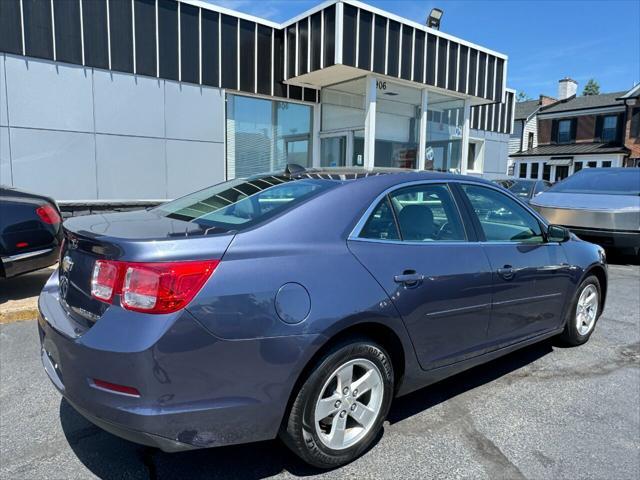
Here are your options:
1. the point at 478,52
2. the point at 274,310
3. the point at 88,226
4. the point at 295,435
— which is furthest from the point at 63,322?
the point at 478,52

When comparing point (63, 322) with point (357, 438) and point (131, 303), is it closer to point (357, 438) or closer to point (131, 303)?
point (131, 303)

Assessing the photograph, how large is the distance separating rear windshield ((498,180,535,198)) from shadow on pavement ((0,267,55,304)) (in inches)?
411

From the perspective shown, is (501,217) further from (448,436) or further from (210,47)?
(210,47)

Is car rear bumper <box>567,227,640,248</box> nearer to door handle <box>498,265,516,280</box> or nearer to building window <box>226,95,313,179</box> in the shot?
door handle <box>498,265,516,280</box>

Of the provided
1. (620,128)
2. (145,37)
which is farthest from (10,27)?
(620,128)

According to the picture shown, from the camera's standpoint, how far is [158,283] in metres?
2.11

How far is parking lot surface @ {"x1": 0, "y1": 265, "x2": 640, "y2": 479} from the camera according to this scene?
2.63m

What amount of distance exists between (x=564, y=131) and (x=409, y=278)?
3891 centimetres

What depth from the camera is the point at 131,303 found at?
7.00 feet

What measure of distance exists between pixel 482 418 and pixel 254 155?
9235 mm

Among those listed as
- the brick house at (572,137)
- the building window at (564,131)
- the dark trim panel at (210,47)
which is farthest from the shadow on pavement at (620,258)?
the building window at (564,131)

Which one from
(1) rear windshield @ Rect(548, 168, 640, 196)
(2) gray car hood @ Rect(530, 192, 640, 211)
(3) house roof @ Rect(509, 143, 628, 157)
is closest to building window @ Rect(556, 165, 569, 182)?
(3) house roof @ Rect(509, 143, 628, 157)

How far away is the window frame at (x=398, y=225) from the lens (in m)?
2.74

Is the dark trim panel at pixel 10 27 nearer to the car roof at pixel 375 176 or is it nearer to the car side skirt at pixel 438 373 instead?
the car roof at pixel 375 176
